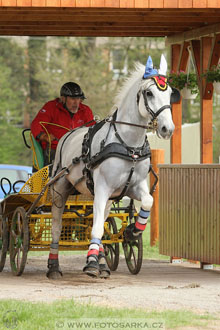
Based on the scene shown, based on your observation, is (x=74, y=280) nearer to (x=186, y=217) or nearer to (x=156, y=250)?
(x=186, y=217)

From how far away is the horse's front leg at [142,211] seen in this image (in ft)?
28.1

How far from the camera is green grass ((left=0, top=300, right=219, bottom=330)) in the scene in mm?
6234

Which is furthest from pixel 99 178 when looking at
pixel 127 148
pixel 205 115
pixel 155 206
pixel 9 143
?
pixel 9 143

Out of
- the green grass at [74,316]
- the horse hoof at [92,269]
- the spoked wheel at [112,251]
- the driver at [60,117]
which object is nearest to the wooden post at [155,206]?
the spoked wheel at [112,251]

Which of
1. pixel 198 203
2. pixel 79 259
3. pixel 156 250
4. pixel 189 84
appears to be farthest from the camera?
pixel 156 250

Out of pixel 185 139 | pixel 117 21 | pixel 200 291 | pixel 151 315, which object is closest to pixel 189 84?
pixel 117 21

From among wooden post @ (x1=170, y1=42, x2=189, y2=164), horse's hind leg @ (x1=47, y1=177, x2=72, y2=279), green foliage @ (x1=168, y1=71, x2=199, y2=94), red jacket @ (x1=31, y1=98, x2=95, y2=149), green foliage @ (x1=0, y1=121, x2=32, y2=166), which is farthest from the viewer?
green foliage @ (x1=0, y1=121, x2=32, y2=166)

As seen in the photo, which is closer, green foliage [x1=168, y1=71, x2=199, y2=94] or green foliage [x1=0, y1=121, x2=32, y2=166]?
green foliage [x1=168, y1=71, x2=199, y2=94]

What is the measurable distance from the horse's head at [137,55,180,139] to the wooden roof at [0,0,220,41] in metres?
1.27

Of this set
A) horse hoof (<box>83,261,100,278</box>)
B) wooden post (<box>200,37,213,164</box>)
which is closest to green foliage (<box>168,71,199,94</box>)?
wooden post (<box>200,37,213,164</box>)

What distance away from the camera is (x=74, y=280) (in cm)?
969

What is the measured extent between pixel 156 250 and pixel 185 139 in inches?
433

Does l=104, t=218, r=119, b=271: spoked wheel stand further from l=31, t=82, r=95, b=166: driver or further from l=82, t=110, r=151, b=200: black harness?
l=82, t=110, r=151, b=200: black harness

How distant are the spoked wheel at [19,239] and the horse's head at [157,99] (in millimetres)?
2196
